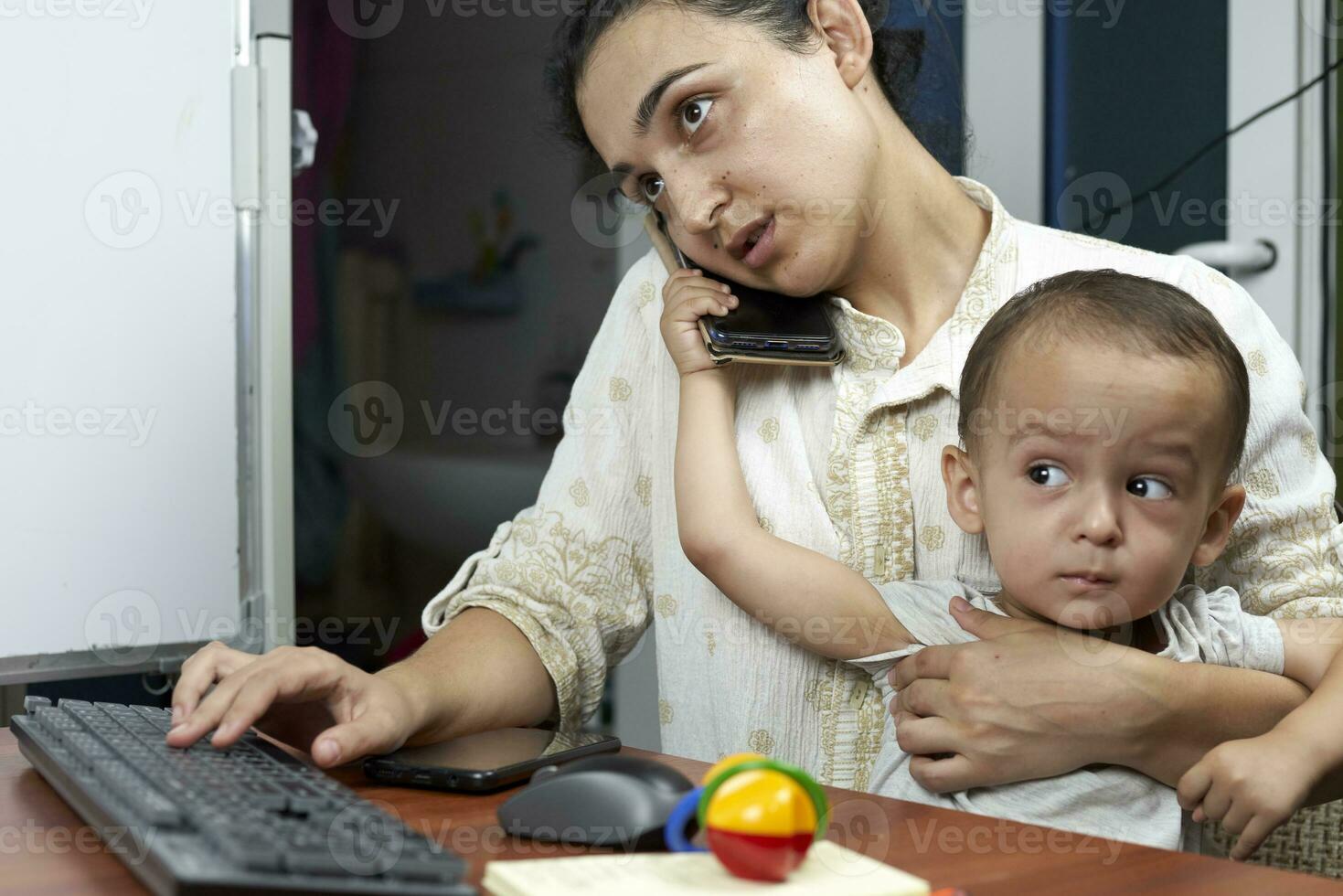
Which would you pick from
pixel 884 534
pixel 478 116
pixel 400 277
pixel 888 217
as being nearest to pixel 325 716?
pixel 884 534

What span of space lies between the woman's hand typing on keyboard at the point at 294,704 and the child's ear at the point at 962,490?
0.48 metres

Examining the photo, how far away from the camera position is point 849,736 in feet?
3.82

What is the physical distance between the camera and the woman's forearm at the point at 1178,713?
919mm

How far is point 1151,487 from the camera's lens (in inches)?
36.6

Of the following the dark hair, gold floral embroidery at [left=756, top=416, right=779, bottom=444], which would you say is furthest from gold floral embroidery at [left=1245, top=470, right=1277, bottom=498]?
the dark hair

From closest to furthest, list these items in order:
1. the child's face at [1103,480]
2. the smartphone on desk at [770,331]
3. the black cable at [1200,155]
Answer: the child's face at [1103,480]
the smartphone on desk at [770,331]
the black cable at [1200,155]

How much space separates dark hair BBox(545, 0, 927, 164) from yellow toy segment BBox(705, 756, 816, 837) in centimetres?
79

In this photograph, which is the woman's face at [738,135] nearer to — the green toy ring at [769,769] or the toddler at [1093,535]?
the toddler at [1093,535]

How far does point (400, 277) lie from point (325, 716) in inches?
58.5

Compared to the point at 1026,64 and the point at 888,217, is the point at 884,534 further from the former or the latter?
the point at 1026,64

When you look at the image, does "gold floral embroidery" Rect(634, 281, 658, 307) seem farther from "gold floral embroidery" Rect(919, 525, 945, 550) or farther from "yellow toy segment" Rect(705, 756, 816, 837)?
"yellow toy segment" Rect(705, 756, 816, 837)

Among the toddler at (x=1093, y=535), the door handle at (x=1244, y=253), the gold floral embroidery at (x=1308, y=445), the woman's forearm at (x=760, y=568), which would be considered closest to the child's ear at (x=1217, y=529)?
the toddler at (x=1093, y=535)

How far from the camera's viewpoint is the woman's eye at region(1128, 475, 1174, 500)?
3.05 ft

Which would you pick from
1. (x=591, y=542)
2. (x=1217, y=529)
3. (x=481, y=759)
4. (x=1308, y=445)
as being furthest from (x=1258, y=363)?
(x=481, y=759)
